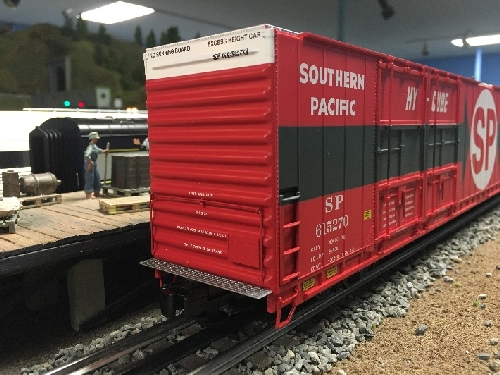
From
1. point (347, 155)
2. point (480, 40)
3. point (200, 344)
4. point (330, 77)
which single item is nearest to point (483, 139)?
point (347, 155)

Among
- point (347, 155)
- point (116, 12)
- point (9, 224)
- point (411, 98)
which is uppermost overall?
point (116, 12)

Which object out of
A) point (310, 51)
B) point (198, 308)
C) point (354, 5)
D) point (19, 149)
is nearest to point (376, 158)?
point (310, 51)

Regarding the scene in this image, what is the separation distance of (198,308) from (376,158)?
3469mm

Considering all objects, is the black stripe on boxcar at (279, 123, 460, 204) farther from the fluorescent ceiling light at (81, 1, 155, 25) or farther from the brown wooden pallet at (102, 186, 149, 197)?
the fluorescent ceiling light at (81, 1, 155, 25)

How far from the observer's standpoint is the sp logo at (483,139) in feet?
36.0

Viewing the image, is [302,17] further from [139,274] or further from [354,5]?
[139,274]


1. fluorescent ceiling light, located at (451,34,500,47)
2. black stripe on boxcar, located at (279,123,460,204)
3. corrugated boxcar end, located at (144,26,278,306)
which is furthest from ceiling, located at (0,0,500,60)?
corrugated boxcar end, located at (144,26,278,306)

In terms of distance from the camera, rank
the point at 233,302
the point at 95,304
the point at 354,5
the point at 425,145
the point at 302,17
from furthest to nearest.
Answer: the point at 302,17
the point at 354,5
the point at 425,145
the point at 95,304
the point at 233,302

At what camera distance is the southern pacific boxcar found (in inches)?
195

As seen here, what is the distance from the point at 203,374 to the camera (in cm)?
500

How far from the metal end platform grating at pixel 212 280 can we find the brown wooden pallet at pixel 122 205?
227 centimetres

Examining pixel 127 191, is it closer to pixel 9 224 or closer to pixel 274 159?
pixel 9 224

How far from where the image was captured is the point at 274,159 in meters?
4.85

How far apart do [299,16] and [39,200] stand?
11.6 meters
